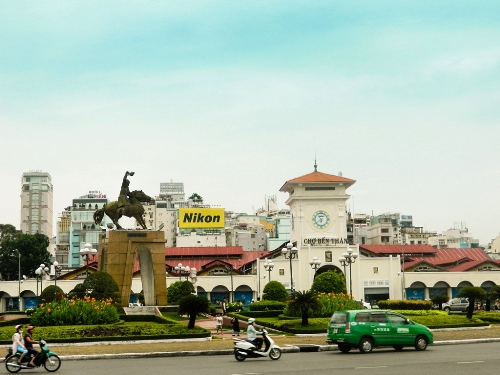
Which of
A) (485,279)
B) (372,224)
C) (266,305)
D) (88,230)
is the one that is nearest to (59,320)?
(266,305)

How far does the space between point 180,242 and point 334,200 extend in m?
36.1

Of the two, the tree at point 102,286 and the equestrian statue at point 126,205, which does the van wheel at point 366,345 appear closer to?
the tree at point 102,286

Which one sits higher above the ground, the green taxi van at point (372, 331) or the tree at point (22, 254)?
the tree at point (22, 254)

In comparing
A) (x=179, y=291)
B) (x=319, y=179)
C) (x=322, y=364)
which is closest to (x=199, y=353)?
(x=322, y=364)

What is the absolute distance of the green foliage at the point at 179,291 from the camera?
54.2 metres

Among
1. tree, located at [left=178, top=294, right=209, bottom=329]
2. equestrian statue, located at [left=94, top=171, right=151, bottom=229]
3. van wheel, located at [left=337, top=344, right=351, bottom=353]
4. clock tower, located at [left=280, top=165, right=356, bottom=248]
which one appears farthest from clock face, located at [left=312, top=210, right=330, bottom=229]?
van wheel, located at [left=337, top=344, right=351, bottom=353]

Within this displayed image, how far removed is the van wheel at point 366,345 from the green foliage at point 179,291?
2853cm

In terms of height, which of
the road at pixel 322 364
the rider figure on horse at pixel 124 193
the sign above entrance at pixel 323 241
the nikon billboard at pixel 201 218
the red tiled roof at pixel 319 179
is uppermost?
the red tiled roof at pixel 319 179

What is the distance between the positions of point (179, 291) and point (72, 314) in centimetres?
2169

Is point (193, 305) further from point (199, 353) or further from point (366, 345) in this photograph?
point (366, 345)

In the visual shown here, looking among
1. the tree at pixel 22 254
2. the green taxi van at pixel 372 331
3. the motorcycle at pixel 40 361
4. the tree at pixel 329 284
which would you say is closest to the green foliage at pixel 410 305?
the tree at pixel 329 284

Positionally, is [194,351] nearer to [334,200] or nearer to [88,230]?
[334,200]

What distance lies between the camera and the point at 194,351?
87.0 ft

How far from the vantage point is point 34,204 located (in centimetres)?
15238
